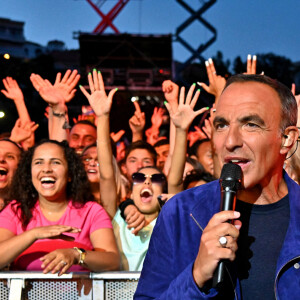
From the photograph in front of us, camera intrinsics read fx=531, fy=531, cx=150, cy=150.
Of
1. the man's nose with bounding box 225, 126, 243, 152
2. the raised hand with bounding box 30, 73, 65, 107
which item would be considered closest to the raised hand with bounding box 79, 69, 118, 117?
the raised hand with bounding box 30, 73, 65, 107

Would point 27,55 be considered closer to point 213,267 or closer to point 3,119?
point 3,119

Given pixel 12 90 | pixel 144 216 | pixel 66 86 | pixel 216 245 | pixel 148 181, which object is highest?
pixel 12 90

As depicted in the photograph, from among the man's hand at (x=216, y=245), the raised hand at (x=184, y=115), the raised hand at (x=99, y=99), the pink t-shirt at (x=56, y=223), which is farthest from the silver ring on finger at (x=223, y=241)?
the raised hand at (x=99, y=99)

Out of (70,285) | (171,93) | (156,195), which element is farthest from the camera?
(171,93)

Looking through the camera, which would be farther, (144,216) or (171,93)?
(171,93)

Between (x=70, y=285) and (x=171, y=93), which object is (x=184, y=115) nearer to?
(x=171, y=93)

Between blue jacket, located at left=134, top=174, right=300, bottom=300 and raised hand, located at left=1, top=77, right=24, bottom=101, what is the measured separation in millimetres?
4507

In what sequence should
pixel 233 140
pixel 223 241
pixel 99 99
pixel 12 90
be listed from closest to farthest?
pixel 223 241 → pixel 233 140 → pixel 99 99 → pixel 12 90

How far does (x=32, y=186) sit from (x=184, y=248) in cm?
216

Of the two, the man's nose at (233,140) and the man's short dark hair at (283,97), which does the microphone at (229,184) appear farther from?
the man's short dark hair at (283,97)

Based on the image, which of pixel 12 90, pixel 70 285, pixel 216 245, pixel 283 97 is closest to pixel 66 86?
pixel 12 90

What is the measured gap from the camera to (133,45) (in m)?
19.2

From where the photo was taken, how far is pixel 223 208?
152 cm

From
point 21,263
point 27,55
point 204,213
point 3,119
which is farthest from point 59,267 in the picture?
point 27,55
